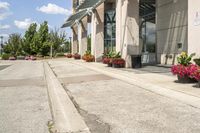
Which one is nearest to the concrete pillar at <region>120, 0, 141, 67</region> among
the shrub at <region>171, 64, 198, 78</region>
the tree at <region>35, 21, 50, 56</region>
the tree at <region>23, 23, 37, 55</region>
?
the shrub at <region>171, 64, 198, 78</region>

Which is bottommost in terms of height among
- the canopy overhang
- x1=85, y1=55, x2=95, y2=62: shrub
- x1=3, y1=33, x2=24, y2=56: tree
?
x1=85, y1=55, x2=95, y2=62: shrub

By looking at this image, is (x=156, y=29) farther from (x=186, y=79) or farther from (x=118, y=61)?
(x=186, y=79)

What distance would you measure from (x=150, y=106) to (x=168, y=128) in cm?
237

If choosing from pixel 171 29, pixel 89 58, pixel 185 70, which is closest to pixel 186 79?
pixel 185 70

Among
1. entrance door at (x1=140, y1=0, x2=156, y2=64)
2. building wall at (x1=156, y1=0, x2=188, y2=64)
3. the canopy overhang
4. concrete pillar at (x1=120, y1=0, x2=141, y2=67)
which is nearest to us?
building wall at (x1=156, y1=0, x2=188, y2=64)

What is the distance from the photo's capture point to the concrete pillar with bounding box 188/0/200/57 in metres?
14.6

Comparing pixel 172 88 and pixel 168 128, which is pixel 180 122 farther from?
pixel 172 88

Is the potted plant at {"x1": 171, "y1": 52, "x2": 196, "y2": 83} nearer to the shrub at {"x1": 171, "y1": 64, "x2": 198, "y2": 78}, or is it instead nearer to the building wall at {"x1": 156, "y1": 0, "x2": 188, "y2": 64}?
the shrub at {"x1": 171, "y1": 64, "x2": 198, "y2": 78}

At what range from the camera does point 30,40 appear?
8712 centimetres

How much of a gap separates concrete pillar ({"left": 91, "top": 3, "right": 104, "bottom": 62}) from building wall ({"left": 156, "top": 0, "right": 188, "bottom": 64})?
11258 mm

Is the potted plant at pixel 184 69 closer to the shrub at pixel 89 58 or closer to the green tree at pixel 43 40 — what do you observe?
the shrub at pixel 89 58

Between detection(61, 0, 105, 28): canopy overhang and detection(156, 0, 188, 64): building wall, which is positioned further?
detection(61, 0, 105, 28): canopy overhang

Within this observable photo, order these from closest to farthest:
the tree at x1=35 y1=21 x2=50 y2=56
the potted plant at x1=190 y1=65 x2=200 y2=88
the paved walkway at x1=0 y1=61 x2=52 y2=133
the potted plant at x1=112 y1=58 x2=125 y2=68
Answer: the paved walkway at x1=0 y1=61 x2=52 y2=133, the potted plant at x1=190 y1=65 x2=200 y2=88, the potted plant at x1=112 y1=58 x2=125 y2=68, the tree at x1=35 y1=21 x2=50 y2=56

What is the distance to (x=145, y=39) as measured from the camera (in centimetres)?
3400
